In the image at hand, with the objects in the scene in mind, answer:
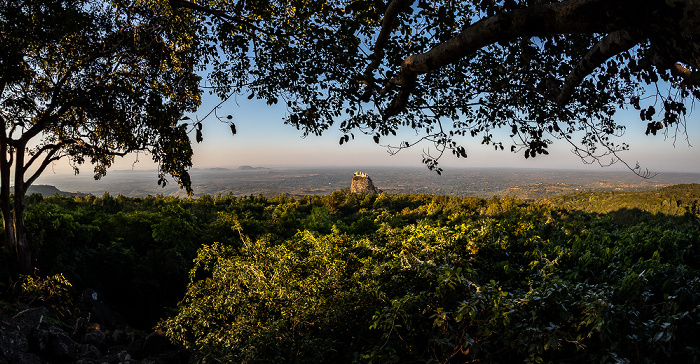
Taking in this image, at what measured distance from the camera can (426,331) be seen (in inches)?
103

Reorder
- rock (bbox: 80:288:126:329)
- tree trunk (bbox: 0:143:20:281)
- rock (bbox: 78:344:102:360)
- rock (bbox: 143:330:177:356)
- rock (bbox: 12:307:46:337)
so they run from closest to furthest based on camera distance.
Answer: rock (bbox: 12:307:46:337) → rock (bbox: 78:344:102:360) → rock (bbox: 143:330:177:356) → tree trunk (bbox: 0:143:20:281) → rock (bbox: 80:288:126:329)

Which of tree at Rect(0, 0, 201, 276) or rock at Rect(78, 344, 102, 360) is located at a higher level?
tree at Rect(0, 0, 201, 276)

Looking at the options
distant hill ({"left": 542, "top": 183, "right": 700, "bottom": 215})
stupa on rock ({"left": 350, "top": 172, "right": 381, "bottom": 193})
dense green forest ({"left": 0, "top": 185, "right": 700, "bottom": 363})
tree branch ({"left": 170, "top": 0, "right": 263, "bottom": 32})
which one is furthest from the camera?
stupa on rock ({"left": 350, "top": 172, "right": 381, "bottom": 193})

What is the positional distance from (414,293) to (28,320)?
6085 mm

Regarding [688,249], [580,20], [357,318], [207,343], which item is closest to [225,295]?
[207,343]

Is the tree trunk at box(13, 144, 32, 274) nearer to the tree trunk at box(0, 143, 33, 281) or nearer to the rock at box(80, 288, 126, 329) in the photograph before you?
the tree trunk at box(0, 143, 33, 281)

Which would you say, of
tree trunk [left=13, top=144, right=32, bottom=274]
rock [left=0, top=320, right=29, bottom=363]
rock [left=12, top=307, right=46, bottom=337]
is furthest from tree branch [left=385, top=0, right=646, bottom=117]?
tree trunk [left=13, top=144, right=32, bottom=274]

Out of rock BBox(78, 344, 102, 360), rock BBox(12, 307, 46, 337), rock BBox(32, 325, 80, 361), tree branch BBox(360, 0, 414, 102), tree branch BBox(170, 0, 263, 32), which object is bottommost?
rock BBox(78, 344, 102, 360)

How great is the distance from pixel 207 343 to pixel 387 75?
4.13 m

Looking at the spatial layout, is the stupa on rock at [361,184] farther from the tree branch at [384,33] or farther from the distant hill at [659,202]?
the tree branch at [384,33]

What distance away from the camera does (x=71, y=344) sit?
15.8 feet

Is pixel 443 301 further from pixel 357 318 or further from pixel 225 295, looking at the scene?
pixel 225 295

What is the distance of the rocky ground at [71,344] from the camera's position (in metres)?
4.10

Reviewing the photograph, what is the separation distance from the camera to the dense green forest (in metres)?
2.31
